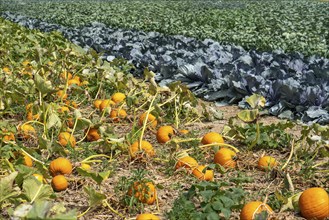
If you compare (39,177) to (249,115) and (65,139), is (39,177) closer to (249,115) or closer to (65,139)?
(65,139)

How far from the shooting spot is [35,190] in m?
2.82

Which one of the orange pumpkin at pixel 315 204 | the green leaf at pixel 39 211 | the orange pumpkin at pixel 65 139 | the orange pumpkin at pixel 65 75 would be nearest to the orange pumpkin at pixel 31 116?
the orange pumpkin at pixel 65 139

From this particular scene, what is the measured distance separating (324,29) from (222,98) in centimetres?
924

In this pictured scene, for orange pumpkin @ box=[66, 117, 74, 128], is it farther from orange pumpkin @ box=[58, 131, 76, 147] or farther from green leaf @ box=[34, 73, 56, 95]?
green leaf @ box=[34, 73, 56, 95]

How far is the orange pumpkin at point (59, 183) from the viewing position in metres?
3.60

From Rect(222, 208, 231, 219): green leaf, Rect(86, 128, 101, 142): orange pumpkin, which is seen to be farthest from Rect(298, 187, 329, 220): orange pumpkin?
Rect(86, 128, 101, 142): orange pumpkin

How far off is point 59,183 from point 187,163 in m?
0.93

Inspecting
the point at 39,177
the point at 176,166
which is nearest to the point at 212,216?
the point at 176,166

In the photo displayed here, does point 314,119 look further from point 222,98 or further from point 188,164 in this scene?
point 188,164

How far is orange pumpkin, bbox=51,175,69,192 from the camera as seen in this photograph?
3.60 meters

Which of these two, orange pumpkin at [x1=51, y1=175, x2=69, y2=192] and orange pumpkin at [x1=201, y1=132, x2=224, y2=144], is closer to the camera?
orange pumpkin at [x1=51, y1=175, x2=69, y2=192]

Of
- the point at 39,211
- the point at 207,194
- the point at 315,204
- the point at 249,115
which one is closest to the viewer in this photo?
the point at 39,211

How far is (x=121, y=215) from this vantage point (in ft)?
10.4

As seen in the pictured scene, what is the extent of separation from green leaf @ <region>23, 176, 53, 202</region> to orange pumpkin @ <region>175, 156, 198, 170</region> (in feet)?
4.16
